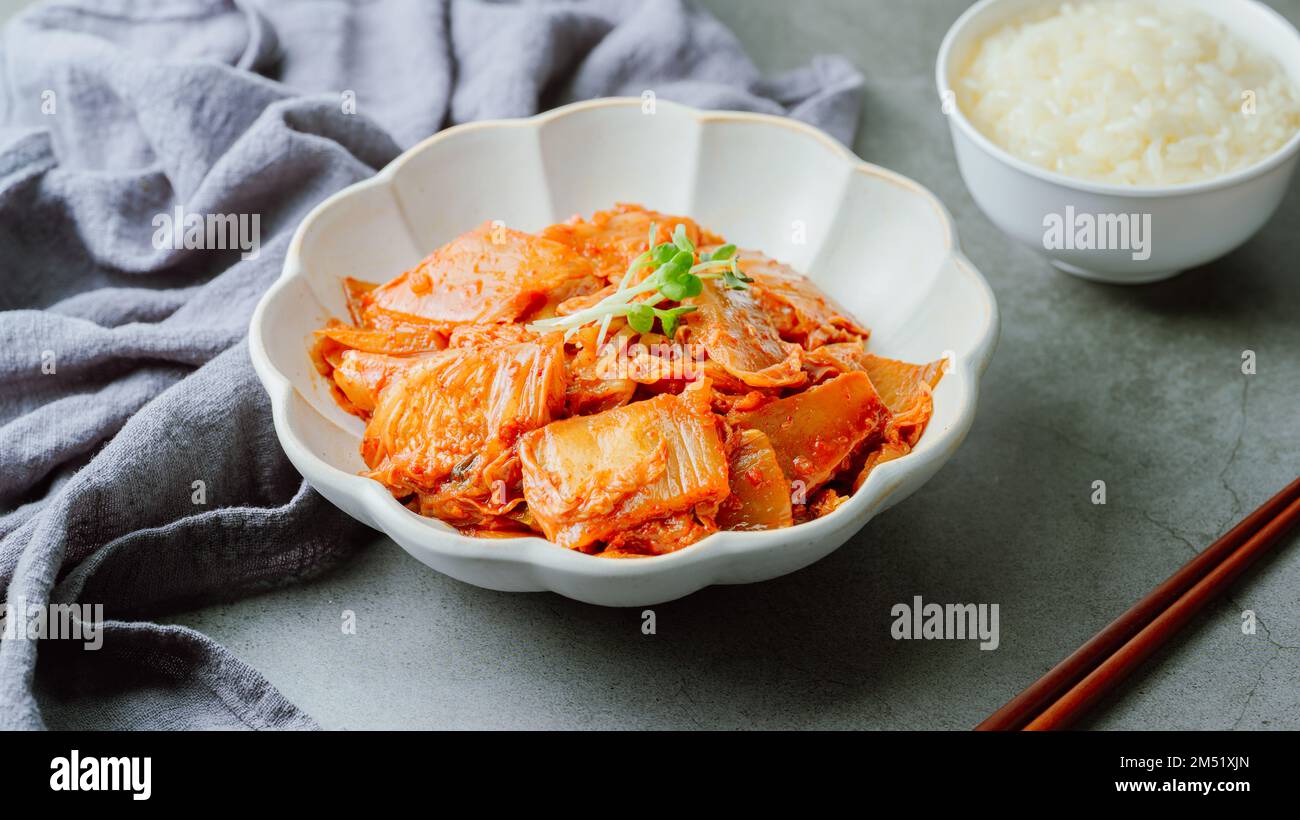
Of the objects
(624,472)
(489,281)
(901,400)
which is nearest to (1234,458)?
(901,400)

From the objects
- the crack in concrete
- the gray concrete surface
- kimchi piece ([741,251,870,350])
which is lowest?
the gray concrete surface

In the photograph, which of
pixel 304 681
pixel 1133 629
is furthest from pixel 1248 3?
pixel 304 681

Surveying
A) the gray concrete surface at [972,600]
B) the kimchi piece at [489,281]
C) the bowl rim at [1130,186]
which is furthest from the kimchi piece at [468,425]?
the bowl rim at [1130,186]

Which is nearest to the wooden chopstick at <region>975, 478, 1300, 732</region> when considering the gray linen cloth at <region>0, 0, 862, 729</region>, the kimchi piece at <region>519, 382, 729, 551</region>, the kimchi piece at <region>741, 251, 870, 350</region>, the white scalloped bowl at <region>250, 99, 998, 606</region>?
the white scalloped bowl at <region>250, 99, 998, 606</region>

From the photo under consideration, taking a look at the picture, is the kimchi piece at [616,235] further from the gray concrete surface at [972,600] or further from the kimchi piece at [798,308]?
the gray concrete surface at [972,600]

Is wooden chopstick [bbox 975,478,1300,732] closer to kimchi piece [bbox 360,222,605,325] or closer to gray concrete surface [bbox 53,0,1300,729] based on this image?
gray concrete surface [bbox 53,0,1300,729]

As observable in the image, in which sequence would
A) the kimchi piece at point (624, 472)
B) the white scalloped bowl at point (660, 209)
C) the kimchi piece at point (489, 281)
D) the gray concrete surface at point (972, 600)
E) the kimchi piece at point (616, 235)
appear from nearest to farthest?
the kimchi piece at point (624, 472)
the white scalloped bowl at point (660, 209)
the gray concrete surface at point (972, 600)
the kimchi piece at point (489, 281)
the kimchi piece at point (616, 235)

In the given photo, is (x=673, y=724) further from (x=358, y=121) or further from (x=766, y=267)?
(x=358, y=121)
